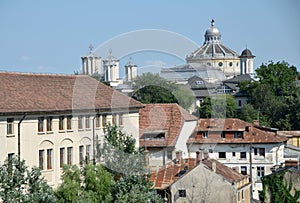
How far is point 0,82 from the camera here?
1629 inches

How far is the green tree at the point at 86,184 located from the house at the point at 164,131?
1350cm

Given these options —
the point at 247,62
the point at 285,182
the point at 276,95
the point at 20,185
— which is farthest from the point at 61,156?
the point at 247,62

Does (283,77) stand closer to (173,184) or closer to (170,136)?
(170,136)

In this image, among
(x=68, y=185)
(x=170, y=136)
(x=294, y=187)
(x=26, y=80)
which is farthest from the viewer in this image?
(x=170, y=136)

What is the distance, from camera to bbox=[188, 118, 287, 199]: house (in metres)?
57.3

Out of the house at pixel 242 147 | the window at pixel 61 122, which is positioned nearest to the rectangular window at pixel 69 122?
the window at pixel 61 122

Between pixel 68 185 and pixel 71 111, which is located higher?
pixel 71 111

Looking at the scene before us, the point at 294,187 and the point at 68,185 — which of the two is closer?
the point at 68,185

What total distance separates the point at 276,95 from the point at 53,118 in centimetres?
7424

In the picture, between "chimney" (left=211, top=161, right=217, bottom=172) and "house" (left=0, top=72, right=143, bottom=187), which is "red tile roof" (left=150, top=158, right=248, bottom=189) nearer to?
"chimney" (left=211, top=161, right=217, bottom=172)

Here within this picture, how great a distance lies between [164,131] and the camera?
179 feet

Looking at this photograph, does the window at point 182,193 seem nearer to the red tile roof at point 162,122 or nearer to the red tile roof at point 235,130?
the red tile roof at point 162,122

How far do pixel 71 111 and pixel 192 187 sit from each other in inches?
269

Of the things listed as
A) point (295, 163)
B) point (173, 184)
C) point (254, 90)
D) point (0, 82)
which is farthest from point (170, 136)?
point (254, 90)
